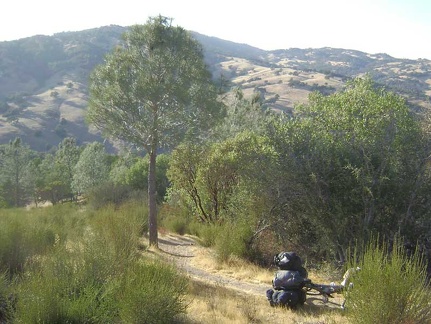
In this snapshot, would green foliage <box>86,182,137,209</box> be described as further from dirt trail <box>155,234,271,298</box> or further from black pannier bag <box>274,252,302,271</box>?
black pannier bag <box>274,252,302,271</box>

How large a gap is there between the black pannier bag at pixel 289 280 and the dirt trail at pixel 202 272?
27.5 inches

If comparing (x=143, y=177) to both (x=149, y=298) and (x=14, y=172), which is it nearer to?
(x=14, y=172)

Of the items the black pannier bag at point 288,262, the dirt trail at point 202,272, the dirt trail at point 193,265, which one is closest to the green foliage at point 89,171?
the dirt trail at point 193,265

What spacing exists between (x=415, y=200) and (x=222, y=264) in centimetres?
519

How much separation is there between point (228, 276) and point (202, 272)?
0.80 m

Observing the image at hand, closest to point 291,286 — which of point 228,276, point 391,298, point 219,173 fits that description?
point 391,298

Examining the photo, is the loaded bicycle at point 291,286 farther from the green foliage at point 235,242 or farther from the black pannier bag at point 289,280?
the green foliage at point 235,242

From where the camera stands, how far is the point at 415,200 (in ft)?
32.1

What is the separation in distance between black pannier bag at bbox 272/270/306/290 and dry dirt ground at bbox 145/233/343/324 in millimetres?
417

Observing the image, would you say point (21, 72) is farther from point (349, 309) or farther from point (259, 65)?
point (349, 309)

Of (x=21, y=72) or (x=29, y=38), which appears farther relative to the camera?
(x=29, y=38)

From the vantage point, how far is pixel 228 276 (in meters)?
10.5

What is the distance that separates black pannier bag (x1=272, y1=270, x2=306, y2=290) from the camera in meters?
6.92

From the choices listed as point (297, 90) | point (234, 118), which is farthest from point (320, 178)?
point (297, 90)
